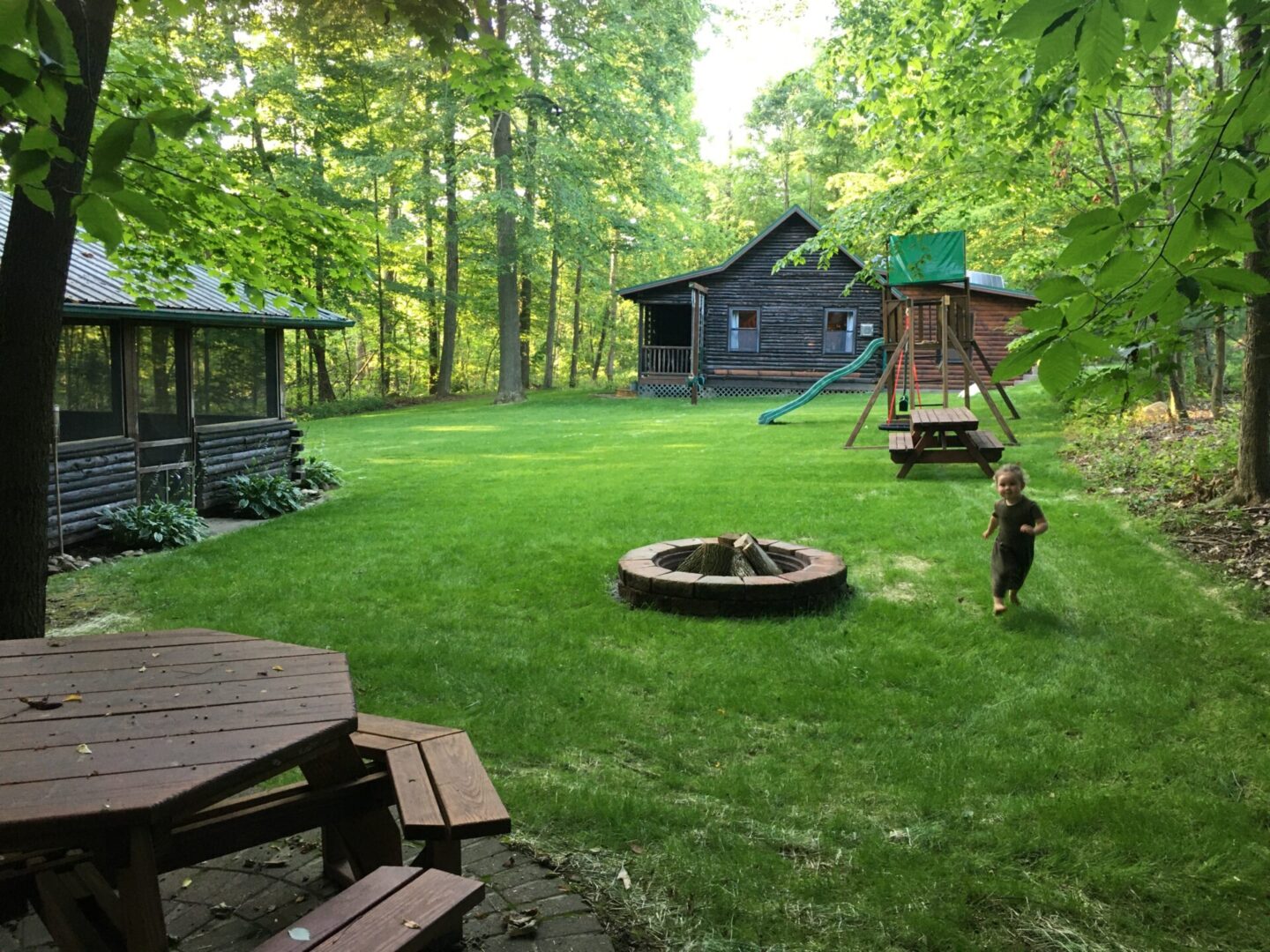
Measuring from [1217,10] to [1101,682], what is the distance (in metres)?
4.13

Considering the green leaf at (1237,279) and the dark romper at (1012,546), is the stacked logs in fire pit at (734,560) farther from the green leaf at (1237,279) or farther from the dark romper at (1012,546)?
the green leaf at (1237,279)

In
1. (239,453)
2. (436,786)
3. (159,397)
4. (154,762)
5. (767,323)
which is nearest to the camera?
(154,762)

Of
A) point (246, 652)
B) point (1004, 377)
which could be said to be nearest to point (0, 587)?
point (246, 652)

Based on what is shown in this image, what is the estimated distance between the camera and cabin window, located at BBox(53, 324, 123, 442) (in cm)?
1031

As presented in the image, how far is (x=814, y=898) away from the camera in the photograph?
3205 millimetres

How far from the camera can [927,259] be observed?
17.4 meters

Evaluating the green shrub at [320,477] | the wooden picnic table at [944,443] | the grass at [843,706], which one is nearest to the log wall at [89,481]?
the grass at [843,706]

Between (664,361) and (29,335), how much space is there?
28.5 metres

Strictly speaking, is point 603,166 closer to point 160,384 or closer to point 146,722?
point 160,384

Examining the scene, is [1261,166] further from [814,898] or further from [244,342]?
[244,342]

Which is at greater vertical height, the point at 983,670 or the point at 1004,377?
the point at 1004,377

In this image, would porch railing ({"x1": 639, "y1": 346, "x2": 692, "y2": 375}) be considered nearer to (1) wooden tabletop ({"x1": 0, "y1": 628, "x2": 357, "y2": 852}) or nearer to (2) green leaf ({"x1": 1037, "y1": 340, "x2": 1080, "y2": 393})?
(1) wooden tabletop ({"x1": 0, "y1": 628, "x2": 357, "y2": 852})

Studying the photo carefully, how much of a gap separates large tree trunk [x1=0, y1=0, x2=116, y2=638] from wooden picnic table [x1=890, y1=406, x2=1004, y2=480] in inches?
394

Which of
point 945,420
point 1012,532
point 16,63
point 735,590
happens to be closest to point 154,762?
point 16,63
